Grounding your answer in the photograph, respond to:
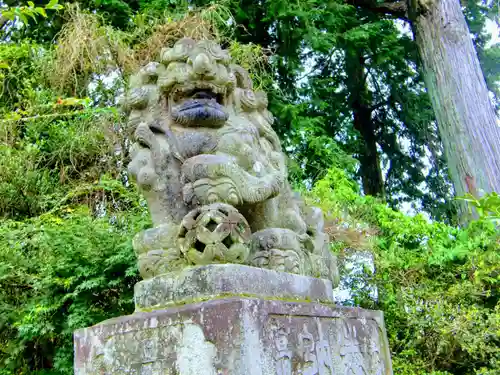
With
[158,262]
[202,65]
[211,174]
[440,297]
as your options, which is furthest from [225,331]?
[440,297]

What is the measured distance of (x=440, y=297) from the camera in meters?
5.10

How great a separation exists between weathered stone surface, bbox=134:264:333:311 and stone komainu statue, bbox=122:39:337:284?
7 cm

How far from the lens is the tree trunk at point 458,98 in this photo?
6250 millimetres

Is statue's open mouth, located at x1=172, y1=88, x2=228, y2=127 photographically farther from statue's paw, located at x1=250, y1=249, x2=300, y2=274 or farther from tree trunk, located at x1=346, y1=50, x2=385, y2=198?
tree trunk, located at x1=346, y1=50, x2=385, y2=198

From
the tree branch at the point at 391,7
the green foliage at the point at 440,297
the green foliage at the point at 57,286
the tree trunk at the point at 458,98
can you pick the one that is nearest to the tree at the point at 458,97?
the tree trunk at the point at 458,98

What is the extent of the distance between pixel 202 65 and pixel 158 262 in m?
1.14

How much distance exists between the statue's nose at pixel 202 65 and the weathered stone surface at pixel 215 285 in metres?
1.18

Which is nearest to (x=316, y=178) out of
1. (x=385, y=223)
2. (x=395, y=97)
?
(x=385, y=223)

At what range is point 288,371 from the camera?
93.7 inches

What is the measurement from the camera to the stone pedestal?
7.34ft

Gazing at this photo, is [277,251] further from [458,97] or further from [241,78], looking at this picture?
[458,97]

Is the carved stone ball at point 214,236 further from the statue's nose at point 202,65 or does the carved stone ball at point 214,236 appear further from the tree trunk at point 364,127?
the tree trunk at point 364,127

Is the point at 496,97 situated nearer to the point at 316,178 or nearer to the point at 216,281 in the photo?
the point at 316,178

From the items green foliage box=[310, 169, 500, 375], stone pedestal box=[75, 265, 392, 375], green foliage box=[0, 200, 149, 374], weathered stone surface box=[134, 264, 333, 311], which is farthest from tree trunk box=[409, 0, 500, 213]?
weathered stone surface box=[134, 264, 333, 311]
